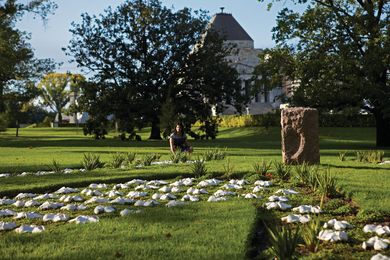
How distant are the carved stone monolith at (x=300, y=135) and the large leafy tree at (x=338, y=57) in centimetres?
1211

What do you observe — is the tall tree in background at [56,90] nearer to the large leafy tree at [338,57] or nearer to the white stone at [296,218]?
the large leafy tree at [338,57]

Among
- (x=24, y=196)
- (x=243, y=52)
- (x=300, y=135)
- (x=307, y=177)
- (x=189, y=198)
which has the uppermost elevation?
(x=243, y=52)

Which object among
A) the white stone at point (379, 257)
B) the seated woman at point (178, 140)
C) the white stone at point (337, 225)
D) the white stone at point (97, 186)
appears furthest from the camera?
the seated woman at point (178, 140)

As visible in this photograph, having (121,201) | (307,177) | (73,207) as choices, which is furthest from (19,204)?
(307,177)

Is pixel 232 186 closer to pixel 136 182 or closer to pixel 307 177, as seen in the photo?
pixel 307 177

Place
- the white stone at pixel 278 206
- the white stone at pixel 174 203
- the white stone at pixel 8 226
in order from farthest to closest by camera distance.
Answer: the white stone at pixel 174 203 → the white stone at pixel 278 206 → the white stone at pixel 8 226

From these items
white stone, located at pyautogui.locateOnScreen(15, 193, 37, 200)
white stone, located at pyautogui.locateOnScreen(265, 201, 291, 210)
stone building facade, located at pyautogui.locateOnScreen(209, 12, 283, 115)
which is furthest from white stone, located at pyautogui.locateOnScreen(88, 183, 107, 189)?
stone building facade, located at pyautogui.locateOnScreen(209, 12, 283, 115)

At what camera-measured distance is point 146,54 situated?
1722 inches

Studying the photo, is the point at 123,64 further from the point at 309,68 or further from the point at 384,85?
the point at 384,85

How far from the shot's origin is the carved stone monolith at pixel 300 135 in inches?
577

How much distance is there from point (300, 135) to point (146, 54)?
3042 centimetres

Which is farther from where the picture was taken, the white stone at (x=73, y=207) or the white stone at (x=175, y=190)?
the white stone at (x=175, y=190)

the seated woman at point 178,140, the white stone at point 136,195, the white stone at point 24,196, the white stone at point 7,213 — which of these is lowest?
the white stone at point 24,196

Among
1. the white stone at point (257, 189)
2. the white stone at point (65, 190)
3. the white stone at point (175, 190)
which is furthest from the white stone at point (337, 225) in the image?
the white stone at point (65, 190)
